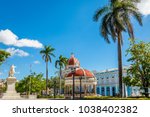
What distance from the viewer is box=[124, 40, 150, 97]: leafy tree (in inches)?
1291

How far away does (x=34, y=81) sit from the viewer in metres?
69.9

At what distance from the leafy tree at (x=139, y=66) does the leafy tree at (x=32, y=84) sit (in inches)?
1463

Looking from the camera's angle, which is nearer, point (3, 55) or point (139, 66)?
point (139, 66)

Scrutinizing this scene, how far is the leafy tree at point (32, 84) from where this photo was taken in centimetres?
6934

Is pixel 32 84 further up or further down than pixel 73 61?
further down

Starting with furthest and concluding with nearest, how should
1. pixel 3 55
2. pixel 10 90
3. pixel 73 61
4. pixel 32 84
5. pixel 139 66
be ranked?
pixel 73 61
pixel 32 84
pixel 3 55
pixel 10 90
pixel 139 66

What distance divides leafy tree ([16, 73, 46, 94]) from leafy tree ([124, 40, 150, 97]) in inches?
1463

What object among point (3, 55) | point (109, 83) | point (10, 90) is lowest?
point (10, 90)

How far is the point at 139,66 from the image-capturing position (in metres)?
33.2

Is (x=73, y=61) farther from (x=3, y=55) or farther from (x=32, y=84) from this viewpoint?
(x=3, y=55)

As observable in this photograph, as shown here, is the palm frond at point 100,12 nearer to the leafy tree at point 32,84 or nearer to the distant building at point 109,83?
the leafy tree at point 32,84

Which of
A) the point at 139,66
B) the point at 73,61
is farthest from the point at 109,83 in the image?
the point at 139,66

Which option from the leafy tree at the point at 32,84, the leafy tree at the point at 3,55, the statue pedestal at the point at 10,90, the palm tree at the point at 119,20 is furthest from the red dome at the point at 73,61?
the palm tree at the point at 119,20

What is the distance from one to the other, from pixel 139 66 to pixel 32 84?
40.7 m
